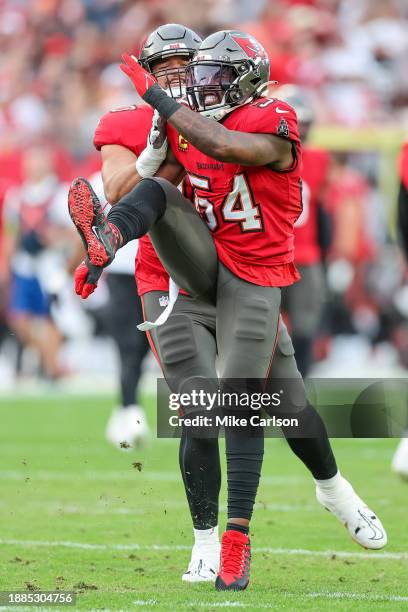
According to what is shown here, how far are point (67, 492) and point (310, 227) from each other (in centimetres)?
278

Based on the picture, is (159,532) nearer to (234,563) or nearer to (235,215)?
(234,563)

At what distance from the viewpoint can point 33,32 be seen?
564 inches

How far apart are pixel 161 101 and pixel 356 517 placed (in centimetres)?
158

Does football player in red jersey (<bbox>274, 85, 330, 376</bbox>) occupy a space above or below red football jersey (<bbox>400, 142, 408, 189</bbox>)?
below

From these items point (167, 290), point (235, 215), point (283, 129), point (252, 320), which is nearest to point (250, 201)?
point (235, 215)

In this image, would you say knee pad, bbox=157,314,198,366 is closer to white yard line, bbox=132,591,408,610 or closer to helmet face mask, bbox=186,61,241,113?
helmet face mask, bbox=186,61,241,113

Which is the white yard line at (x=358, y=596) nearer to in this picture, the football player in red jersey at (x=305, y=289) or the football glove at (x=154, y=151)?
the football glove at (x=154, y=151)

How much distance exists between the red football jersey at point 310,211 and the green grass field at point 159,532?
3.94 ft

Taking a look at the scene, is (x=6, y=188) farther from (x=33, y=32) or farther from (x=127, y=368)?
(x=127, y=368)

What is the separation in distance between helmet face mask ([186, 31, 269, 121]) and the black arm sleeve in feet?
8.42

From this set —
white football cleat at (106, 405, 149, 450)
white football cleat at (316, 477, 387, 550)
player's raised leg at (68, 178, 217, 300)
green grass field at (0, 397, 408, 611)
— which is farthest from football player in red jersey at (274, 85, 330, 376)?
player's raised leg at (68, 178, 217, 300)

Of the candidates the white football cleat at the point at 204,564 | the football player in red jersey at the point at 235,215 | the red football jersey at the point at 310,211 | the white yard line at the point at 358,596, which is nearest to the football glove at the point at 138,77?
the football player in red jersey at the point at 235,215

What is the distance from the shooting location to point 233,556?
3770 millimetres

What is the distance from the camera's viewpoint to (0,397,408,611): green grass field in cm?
370
